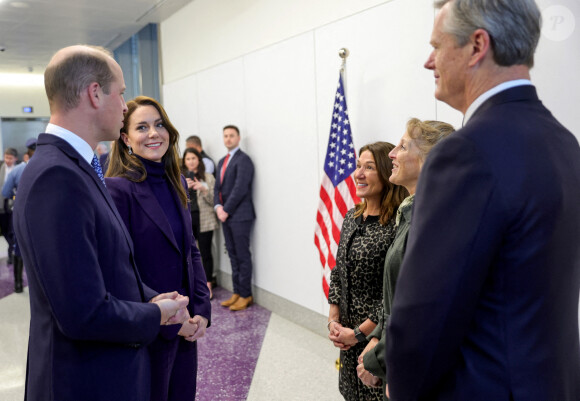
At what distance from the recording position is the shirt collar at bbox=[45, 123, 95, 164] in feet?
4.12

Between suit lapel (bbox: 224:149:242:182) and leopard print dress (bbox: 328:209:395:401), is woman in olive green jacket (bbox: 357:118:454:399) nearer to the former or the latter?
leopard print dress (bbox: 328:209:395:401)

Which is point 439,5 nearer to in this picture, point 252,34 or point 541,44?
point 541,44

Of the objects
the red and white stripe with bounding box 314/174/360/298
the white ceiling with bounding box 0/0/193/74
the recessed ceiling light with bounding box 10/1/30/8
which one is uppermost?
the white ceiling with bounding box 0/0/193/74

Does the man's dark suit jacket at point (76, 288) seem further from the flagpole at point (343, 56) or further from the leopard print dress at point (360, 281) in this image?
the flagpole at point (343, 56)

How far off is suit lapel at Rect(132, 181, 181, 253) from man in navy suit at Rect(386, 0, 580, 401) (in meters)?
1.08

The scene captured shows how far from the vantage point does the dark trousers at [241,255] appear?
482 cm

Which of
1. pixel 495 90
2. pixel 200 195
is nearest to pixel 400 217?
pixel 495 90

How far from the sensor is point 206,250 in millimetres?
5457

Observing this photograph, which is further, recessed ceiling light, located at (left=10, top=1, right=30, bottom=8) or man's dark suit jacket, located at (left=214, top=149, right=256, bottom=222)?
recessed ceiling light, located at (left=10, top=1, right=30, bottom=8)

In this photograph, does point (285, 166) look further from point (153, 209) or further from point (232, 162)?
point (153, 209)

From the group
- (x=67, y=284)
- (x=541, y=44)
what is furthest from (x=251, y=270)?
(x=67, y=284)

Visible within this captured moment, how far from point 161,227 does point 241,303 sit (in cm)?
318

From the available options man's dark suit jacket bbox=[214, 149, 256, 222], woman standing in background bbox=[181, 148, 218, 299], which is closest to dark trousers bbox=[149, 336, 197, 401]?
man's dark suit jacket bbox=[214, 149, 256, 222]

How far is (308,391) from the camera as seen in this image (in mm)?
3035
